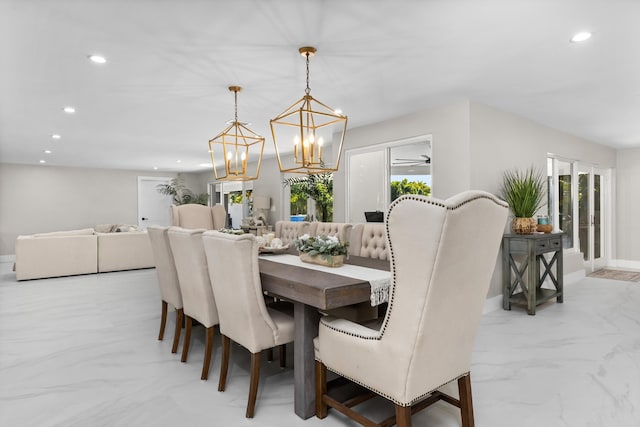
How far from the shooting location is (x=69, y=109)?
4.29m

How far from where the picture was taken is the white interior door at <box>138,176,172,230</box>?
1072 cm

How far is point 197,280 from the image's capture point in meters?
2.45

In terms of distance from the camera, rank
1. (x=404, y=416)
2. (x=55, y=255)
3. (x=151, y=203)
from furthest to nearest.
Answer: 1. (x=151, y=203)
2. (x=55, y=255)
3. (x=404, y=416)

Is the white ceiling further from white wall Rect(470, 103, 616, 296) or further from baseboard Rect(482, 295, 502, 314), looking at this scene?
baseboard Rect(482, 295, 502, 314)

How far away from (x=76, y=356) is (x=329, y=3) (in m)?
3.12

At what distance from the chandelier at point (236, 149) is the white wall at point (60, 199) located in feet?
9.32

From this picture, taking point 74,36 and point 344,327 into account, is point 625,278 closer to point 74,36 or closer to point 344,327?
point 344,327

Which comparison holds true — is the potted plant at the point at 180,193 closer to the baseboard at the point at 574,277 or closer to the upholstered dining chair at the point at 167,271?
the upholstered dining chair at the point at 167,271

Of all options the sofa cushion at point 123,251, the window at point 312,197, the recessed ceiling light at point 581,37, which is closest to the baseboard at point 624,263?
the window at point 312,197

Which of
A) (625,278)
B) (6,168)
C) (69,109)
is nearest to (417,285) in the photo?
(69,109)

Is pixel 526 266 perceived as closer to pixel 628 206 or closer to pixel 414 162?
pixel 414 162

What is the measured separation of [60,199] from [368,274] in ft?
33.6

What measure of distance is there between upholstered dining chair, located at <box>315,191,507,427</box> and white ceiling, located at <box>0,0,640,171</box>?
1360mm

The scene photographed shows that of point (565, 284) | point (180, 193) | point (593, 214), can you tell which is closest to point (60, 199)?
point (180, 193)
